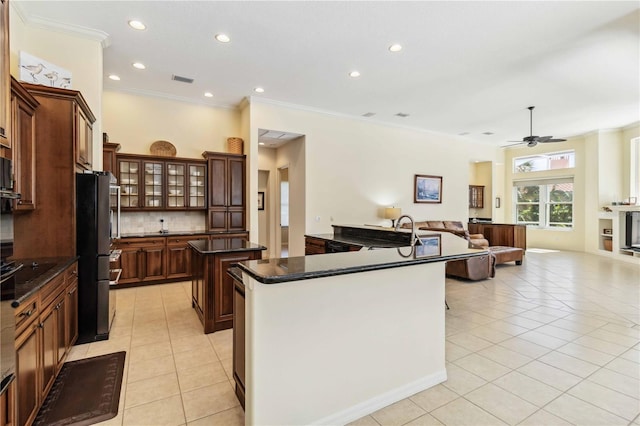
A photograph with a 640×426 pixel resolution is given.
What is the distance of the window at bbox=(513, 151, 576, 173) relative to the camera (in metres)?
9.07

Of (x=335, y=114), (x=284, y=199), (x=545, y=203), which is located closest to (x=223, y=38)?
(x=335, y=114)

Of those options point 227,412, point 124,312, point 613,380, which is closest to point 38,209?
point 124,312

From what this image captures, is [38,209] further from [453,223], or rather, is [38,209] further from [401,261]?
[453,223]

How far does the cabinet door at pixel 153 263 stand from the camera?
199 inches

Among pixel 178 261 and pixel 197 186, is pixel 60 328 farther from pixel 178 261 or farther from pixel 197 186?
pixel 197 186

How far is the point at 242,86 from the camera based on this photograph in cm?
516

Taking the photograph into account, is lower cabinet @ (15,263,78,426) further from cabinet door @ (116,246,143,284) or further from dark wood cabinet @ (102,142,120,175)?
dark wood cabinet @ (102,142,120,175)

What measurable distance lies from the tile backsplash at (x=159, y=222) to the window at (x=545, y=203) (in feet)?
32.7

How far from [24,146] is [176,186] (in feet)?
9.88

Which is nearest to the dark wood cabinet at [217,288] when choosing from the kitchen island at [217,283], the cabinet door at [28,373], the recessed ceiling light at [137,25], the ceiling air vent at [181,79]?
the kitchen island at [217,283]

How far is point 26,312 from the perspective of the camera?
1710mm

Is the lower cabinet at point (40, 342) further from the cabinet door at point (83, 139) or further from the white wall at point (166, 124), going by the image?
the white wall at point (166, 124)

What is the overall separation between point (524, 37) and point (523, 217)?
8271 millimetres

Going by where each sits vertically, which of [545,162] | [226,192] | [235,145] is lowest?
[226,192]
